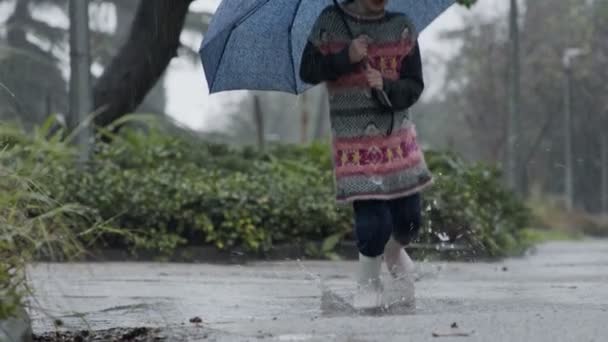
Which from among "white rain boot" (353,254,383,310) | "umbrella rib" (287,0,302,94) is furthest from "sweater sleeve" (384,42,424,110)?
"umbrella rib" (287,0,302,94)

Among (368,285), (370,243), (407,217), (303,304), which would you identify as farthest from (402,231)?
(303,304)

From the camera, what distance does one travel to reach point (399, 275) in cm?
786

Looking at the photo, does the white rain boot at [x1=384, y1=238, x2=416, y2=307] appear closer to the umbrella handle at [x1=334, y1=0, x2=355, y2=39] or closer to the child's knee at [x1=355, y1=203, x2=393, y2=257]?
the child's knee at [x1=355, y1=203, x2=393, y2=257]

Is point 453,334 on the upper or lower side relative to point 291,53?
lower

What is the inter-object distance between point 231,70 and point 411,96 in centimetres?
157

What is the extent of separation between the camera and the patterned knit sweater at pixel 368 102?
24.4 ft

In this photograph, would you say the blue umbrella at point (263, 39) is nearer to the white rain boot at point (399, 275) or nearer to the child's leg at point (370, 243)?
the white rain boot at point (399, 275)

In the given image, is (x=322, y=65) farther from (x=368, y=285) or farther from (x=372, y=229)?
(x=368, y=285)

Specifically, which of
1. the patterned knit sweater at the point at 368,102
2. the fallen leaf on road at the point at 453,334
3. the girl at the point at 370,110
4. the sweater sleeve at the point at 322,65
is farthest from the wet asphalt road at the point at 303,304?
the sweater sleeve at the point at 322,65

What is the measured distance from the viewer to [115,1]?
24.5 meters

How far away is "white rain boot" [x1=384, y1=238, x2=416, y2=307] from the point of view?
771 cm

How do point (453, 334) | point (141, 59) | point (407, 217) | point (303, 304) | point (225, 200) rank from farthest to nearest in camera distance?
point (141, 59) → point (225, 200) → point (303, 304) → point (407, 217) → point (453, 334)

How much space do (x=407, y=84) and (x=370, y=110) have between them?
226 mm

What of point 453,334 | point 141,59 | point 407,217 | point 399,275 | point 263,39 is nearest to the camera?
point 453,334
